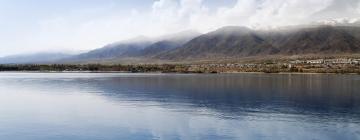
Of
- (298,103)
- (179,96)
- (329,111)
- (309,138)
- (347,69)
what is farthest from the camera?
(347,69)

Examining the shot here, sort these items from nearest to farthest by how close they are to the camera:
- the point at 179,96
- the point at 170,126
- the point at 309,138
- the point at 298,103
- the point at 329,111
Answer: the point at 309,138
the point at 170,126
the point at 329,111
the point at 298,103
the point at 179,96

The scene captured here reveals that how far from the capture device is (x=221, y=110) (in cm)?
4406

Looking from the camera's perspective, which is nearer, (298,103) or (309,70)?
(298,103)

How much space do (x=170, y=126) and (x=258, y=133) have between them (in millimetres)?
6543

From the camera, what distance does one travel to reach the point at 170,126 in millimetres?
34656

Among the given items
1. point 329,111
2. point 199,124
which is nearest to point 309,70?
point 329,111

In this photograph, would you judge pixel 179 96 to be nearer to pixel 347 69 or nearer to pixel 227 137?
pixel 227 137

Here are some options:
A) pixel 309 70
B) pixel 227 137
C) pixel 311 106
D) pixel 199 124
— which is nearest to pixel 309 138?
pixel 227 137

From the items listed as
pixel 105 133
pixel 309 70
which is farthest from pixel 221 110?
pixel 309 70

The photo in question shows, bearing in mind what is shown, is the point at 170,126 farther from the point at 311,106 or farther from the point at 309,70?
the point at 309,70

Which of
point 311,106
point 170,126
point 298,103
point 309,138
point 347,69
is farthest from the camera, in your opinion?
point 347,69

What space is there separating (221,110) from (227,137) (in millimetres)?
13940

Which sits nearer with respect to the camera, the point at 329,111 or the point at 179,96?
the point at 329,111

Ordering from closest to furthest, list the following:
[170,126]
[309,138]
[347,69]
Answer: [309,138] → [170,126] → [347,69]
